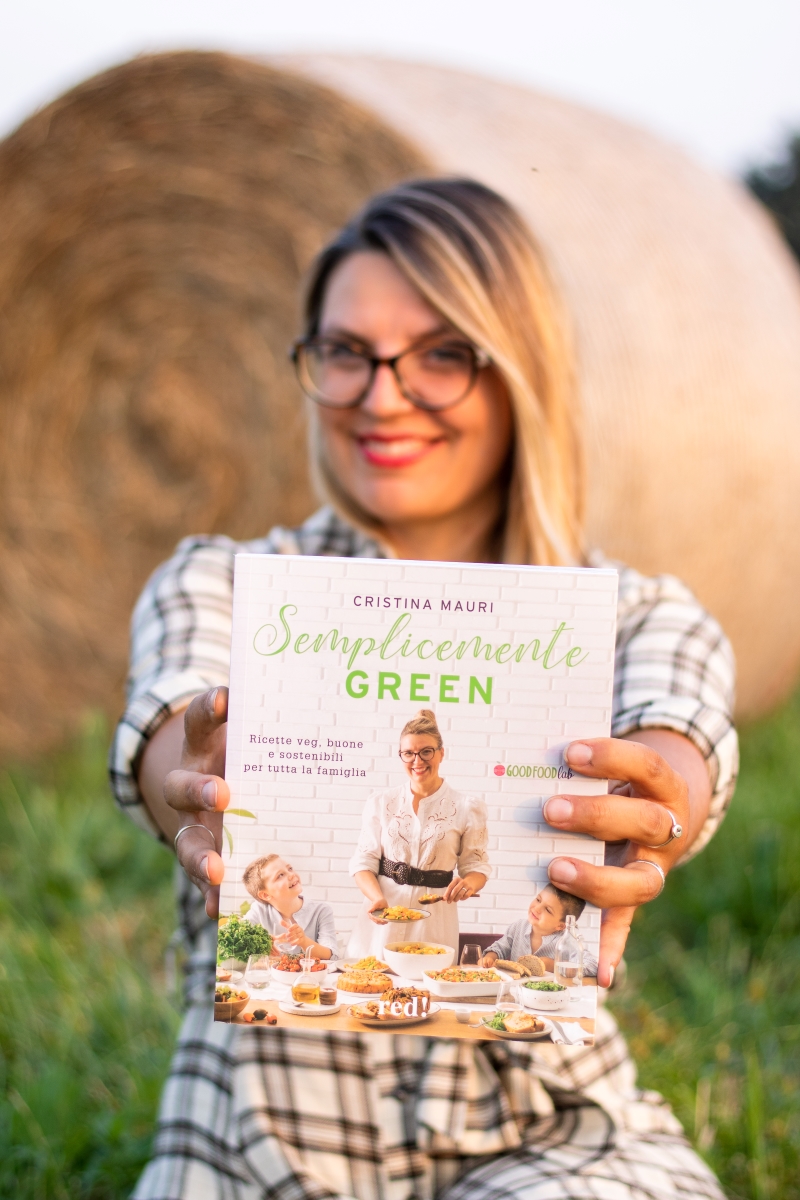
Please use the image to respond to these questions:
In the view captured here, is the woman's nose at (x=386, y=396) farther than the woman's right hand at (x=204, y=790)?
Yes

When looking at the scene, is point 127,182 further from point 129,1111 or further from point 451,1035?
point 451,1035

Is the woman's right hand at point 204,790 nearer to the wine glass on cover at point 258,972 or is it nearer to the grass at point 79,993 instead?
the wine glass on cover at point 258,972

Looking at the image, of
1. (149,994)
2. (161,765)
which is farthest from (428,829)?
(149,994)

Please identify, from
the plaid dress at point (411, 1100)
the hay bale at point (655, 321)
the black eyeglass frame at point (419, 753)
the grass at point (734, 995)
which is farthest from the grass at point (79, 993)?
the hay bale at point (655, 321)

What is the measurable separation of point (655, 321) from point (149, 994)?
5.86 feet

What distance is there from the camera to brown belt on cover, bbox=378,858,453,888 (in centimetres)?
91

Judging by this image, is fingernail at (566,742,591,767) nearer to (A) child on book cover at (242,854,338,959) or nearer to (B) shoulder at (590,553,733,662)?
(A) child on book cover at (242,854,338,959)

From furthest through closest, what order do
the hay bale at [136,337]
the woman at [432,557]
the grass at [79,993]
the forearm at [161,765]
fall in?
1. the hay bale at [136,337]
2. the grass at [79,993]
3. the woman at [432,557]
4. the forearm at [161,765]

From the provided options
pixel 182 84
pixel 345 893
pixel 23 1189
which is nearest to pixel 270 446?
pixel 182 84

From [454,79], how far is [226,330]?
2.97 ft

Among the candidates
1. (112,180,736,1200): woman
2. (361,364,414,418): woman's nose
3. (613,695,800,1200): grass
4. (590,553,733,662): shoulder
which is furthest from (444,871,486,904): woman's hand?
(613,695,800,1200): grass

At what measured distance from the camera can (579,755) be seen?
89 centimetres

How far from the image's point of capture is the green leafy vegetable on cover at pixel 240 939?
0.91m

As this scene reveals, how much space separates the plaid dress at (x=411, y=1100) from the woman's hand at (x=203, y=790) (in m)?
0.21
